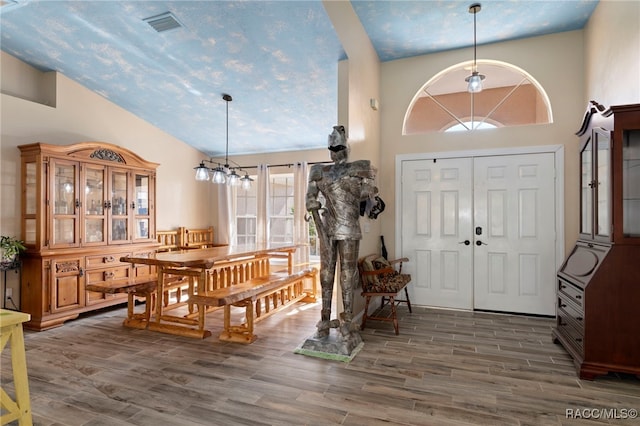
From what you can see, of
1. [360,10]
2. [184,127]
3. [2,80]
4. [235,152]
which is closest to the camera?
[360,10]

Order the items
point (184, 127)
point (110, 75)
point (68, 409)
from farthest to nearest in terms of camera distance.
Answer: point (184, 127)
point (110, 75)
point (68, 409)

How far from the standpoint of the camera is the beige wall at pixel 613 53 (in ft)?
8.92

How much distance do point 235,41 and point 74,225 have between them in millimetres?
2772

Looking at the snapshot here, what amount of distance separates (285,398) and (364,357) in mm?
858

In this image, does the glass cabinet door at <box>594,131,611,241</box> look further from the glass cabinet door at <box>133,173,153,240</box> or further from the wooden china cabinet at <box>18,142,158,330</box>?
the glass cabinet door at <box>133,173,153,240</box>

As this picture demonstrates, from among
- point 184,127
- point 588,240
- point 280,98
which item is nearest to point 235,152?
point 184,127

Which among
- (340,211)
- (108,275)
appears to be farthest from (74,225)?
(340,211)

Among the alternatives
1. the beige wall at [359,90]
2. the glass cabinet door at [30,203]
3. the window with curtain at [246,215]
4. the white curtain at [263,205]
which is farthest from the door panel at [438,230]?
the glass cabinet door at [30,203]

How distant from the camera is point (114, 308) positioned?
4488 millimetres

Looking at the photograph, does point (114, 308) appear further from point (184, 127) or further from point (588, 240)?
point (588, 240)

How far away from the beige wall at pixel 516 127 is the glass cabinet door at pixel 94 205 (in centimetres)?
355

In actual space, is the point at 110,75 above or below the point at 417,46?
below

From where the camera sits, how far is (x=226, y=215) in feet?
21.0

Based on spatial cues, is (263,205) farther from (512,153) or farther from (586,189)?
(586,189)
